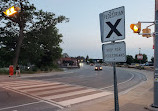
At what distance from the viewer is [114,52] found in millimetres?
3693

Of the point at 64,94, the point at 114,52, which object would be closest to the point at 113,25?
the point at 114,52

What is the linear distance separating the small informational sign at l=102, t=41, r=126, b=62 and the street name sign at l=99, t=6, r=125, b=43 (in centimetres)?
14

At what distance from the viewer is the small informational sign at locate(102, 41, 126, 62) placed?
11.7 feet

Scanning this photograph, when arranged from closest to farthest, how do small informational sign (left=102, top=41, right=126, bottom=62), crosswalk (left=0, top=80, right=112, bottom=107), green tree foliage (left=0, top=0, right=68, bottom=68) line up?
small informational sign (left=102, top=41, right=126, bottom=62)
crosswalk (left=0, top=80, right=112, bottom=107)
green tree foliage (left=0, top=0, right=68, bottom=68)

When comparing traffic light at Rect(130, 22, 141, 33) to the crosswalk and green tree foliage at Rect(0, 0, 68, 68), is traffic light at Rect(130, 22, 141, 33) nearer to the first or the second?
the crosswalk

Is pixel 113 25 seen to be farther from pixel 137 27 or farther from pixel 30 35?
pixel 30 35

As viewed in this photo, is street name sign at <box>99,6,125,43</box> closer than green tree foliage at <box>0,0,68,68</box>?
Yes

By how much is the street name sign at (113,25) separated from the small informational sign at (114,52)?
5.5 inches

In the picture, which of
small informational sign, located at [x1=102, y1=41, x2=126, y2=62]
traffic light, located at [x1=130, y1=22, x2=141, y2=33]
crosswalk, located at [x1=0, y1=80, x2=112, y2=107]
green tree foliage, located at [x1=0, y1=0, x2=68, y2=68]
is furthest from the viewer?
green tree foliage, located at [x1=0, y1=0, x2=68, y2=68]

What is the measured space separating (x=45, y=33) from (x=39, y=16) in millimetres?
3112

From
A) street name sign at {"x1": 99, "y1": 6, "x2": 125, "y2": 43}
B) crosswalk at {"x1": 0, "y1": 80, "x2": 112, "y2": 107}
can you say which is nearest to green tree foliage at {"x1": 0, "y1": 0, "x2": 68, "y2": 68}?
crosswalk at {"x1": 0, "y1": 80, "x2": 112, "y2": 107}

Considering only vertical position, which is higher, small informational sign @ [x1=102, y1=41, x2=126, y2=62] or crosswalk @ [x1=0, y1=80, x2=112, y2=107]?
small informational sign @ [x1=102, y1=41, x2=126, y2=62]

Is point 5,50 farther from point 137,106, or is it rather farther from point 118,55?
point 118,55

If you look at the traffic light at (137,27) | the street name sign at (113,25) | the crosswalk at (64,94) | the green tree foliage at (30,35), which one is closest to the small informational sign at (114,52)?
the street name sign at (113,25)
